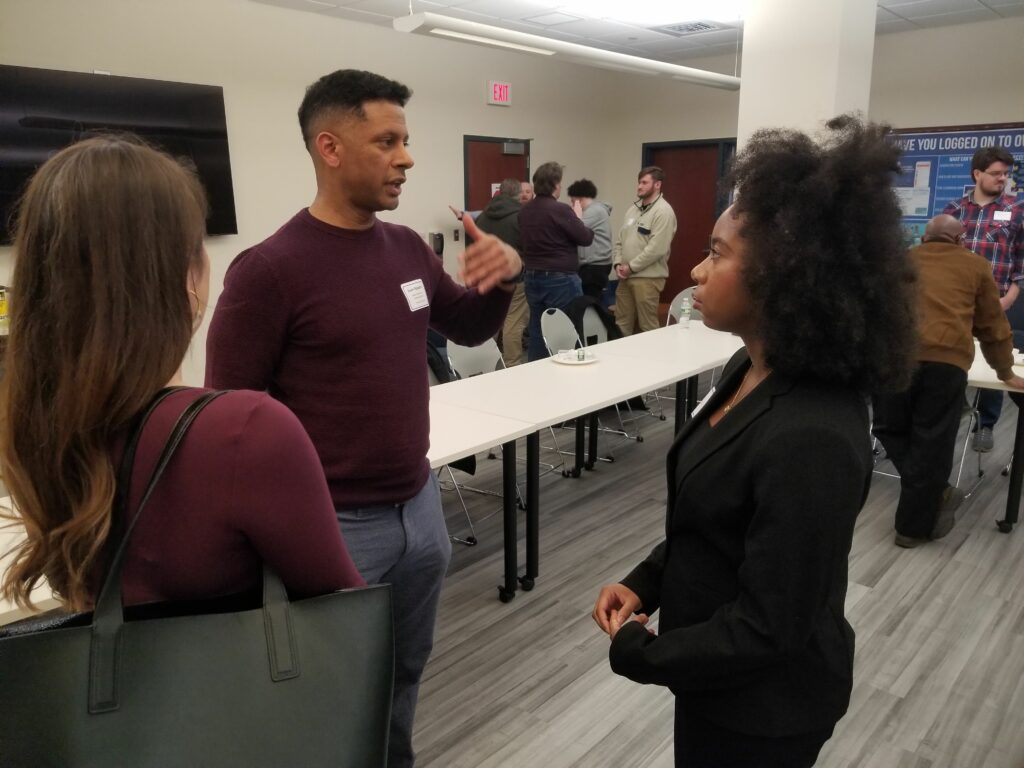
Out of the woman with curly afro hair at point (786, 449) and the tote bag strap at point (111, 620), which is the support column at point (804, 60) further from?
the tote bag strap at point (111, 620)

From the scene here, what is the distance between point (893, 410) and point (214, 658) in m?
3.38

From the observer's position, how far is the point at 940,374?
3215mm

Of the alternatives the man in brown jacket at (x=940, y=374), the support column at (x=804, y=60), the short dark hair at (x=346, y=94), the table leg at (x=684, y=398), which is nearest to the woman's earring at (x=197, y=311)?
the short dark hair at (x=346, y=94)

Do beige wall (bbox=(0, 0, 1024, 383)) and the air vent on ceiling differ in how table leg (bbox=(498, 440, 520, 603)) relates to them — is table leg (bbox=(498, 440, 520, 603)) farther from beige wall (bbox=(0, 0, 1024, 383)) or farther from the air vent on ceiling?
the air vent on ceiling

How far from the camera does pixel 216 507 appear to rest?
0.77 metres

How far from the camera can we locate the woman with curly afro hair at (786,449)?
90 centimetres

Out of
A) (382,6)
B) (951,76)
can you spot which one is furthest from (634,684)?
(951,76)

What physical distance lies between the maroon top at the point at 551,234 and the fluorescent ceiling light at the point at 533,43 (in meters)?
1.02

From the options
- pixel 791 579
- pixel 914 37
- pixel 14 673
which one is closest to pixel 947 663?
pixel 791 579

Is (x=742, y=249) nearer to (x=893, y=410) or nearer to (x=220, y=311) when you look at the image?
(x=220, y=311)

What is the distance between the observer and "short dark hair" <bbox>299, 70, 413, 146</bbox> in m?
1.49

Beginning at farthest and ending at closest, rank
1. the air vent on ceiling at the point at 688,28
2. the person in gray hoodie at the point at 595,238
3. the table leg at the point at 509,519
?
1. the person in gray hoodie at the point at 595,238
2. the air vent on ceiling at the point at 688,28
3. the table leg at the point at 509,519

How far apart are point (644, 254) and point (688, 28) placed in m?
2.11

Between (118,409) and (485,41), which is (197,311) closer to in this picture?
(118,409)
